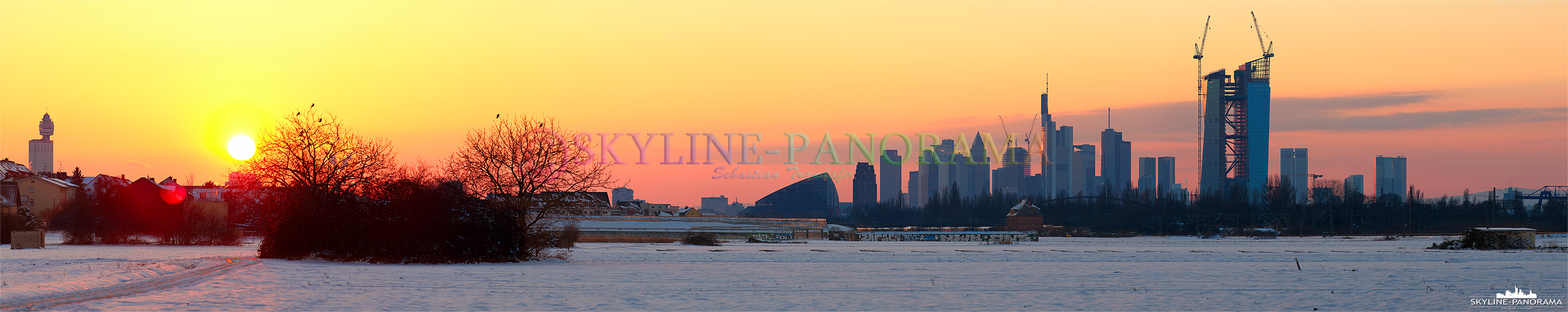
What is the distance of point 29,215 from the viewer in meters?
66.1

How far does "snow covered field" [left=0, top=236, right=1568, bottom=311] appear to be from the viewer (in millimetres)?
21281

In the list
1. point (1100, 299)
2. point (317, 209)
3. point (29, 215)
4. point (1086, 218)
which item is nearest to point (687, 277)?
point (1100, 299)

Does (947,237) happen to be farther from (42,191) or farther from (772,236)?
(42,191)

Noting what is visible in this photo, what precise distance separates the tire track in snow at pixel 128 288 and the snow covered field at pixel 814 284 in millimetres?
382

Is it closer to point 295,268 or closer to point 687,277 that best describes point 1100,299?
point 687,277

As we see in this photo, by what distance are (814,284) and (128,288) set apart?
1697cm

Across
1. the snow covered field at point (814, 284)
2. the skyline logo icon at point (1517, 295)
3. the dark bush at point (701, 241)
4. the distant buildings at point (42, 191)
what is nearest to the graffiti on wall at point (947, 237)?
the dark bush at point (701, 241)

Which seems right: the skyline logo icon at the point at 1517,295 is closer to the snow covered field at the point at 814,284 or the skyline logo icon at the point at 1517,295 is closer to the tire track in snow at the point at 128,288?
the snow covered field at the point at 814,284

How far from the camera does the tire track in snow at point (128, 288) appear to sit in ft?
65.2

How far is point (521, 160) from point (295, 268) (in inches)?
529

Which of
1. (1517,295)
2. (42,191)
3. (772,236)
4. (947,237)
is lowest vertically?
(772,236)

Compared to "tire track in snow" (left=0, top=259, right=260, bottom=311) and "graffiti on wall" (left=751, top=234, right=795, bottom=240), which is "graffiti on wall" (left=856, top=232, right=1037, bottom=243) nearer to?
"graffiti on wall" (left=751, top=234, right=795, bottom=240)

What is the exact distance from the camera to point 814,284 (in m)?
27.3

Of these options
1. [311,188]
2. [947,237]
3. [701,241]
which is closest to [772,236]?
[947,237]
